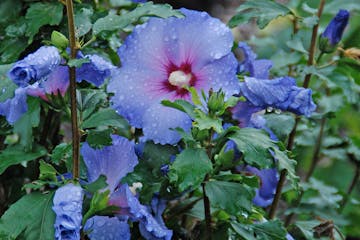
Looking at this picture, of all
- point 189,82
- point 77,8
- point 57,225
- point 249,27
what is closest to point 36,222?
point 57,225

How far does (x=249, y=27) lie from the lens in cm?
411

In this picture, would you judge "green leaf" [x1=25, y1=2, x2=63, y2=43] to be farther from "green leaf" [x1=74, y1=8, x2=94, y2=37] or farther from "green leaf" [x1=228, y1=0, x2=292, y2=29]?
"green leaf" [x1=228, y1=0, x2=292, y2=29]

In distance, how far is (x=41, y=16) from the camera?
3.95 feet

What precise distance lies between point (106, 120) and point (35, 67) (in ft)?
0.57

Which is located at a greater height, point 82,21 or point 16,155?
point 82,21

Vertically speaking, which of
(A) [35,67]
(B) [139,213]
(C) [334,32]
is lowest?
(B) [139,213]

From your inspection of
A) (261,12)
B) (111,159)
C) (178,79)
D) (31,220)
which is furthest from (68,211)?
(261,12)

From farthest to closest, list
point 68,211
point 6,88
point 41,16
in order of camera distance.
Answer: point 41,16, point 6,88, point 68,211

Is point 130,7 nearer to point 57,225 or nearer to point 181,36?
point 181,36

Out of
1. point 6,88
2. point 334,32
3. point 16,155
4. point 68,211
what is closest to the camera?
point 68,211

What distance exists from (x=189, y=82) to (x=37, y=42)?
1.16 ft

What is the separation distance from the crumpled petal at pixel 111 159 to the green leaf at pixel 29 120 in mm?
84

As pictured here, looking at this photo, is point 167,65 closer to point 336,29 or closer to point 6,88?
point 6,88

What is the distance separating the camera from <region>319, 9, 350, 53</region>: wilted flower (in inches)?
50.1
